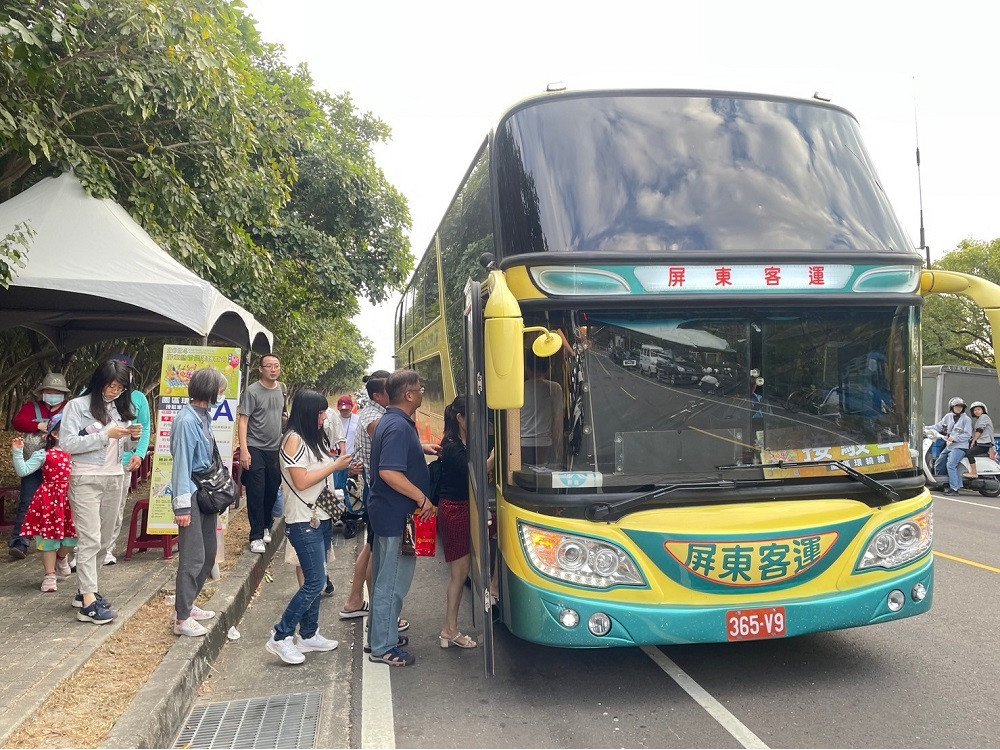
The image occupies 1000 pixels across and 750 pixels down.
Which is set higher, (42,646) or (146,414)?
(146,414)

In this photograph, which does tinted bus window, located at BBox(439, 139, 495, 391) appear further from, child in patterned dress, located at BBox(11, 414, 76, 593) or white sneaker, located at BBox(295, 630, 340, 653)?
child in patterned dress, located at BBox(11, 414, 76, 593)

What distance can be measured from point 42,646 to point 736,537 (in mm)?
4143

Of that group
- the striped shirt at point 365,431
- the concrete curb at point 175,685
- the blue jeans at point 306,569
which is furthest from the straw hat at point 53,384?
the blue jeans at point 306,569

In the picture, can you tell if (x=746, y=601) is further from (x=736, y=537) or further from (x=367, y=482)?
(x=367, y=482)

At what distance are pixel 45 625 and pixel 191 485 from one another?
1494 millimetres

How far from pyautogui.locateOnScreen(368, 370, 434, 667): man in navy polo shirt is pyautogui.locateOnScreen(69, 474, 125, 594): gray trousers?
77.4 inches

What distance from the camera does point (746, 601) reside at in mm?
4242

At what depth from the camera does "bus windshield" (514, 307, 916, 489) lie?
4.36 m

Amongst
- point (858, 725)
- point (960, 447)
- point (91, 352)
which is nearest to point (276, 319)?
point (91, 352)

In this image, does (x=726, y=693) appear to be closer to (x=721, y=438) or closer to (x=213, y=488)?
(x=721, y=438)

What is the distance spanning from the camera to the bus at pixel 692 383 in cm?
420

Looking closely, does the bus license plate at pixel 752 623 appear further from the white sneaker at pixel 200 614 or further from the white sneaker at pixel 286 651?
the white sneaker at pixel 200 614

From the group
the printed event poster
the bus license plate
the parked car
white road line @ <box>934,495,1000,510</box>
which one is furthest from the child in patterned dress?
white road line @ <box>934,495,1000,510</box>

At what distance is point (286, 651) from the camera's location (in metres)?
5.05
